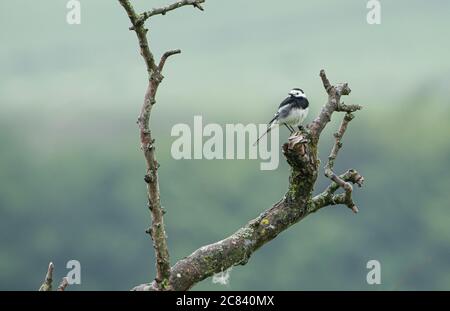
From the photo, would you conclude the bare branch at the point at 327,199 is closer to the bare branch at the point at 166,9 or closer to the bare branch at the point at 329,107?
the bare branch at the point at 329,107

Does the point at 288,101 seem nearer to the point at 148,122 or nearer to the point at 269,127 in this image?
the point at 269,127

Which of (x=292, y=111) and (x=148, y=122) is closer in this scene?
(x=148, y=122)

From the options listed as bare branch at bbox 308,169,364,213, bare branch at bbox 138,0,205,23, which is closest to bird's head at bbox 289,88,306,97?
bare branch at bbox 308,169,364,213

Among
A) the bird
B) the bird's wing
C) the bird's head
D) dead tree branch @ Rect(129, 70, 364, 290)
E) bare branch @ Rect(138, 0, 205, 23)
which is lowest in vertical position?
dead tree branch @ Rect(129, 70, 364, 290)

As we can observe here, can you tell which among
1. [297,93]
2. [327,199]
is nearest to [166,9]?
[327,199]

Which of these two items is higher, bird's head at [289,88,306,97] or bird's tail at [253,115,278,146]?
bird's head at [289,88,306,97]

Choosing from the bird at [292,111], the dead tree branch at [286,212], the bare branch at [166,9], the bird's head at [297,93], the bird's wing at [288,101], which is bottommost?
the dead tree branch at [286,212]

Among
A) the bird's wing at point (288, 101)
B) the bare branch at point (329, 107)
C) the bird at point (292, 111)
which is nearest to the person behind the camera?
the bare branch at point (329, 107)

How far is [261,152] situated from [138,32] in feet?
13.2

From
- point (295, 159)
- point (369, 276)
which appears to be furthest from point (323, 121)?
point (369, 276)

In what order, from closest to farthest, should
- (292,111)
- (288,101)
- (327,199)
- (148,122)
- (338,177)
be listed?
(148,122), (338,177), (327,199), (292,111), (288,101)

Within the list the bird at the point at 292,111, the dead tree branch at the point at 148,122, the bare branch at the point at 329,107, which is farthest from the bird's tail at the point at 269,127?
the dead tree branch at the point at 148,122

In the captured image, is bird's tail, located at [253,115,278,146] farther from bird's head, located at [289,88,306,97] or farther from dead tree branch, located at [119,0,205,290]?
dead tree branch, located at [119,0,205,290]

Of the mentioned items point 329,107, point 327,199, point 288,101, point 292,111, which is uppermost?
point 288,101
